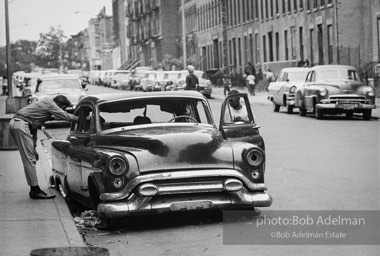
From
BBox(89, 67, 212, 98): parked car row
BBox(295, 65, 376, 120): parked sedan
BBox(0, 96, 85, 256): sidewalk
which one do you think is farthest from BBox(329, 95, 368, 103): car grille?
BBox(89, 67, 212, 98): parked car row

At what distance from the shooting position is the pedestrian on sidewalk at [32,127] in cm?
1298

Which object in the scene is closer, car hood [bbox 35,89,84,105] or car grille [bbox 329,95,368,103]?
car grille [bbox 329,95,368,103]

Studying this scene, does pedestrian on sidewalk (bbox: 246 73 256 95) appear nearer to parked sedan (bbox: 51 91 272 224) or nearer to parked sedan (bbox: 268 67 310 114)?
parked sedan (bbox: 268 67 310 114)

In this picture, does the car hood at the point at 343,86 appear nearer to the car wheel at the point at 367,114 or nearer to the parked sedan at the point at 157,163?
the car wheel at the point at 367,114

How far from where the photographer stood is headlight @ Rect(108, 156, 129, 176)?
10453 mm

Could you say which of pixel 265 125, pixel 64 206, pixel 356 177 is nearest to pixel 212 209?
pixel 64 206

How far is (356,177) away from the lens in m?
14.8

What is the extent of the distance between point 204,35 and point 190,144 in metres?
72.7

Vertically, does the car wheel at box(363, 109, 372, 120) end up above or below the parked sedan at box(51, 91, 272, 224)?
below

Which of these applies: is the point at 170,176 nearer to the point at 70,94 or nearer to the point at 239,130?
the point at 239,130

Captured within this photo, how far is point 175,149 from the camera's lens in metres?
10.7

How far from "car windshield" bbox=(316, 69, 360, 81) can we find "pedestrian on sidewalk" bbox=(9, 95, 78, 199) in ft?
63.8

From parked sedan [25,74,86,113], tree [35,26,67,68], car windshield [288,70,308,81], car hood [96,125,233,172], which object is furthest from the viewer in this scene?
tree [35,26,67,68]

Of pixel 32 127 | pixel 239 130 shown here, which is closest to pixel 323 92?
pixel 239 130
